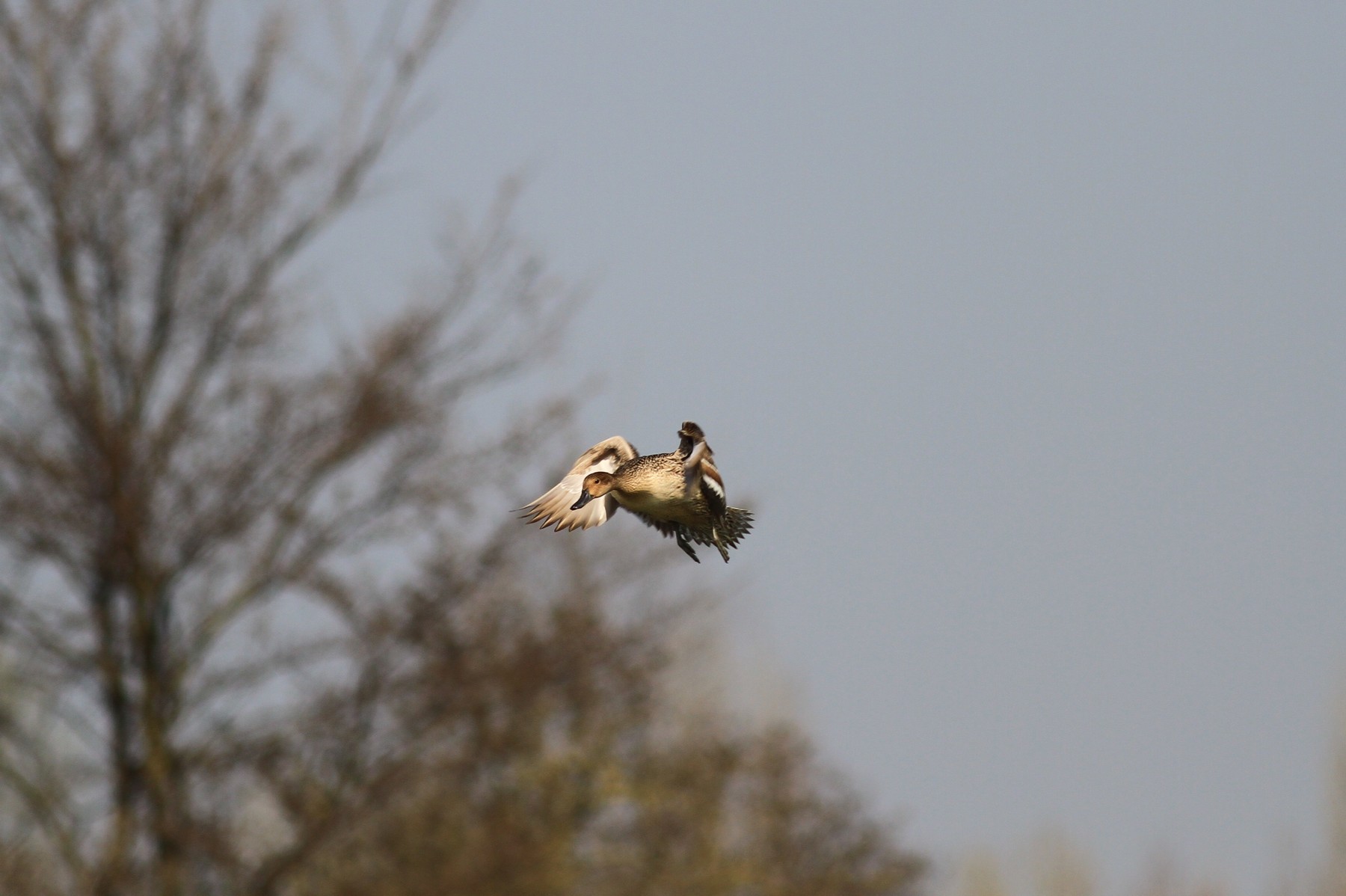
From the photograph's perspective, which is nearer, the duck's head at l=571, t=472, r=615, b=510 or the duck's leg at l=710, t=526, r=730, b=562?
the duck's head at l=571, t=472, r=615, b=510

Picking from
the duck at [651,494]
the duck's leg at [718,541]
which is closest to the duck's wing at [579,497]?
the duck at [651,494]

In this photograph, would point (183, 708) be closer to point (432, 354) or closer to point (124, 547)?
point (124, 547)

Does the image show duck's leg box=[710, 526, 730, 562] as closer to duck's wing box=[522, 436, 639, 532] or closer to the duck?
the duck

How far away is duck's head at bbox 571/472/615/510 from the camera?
1.78 metres

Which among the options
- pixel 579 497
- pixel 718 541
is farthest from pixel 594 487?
pixel 718 541

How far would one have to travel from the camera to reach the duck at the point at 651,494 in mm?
1788

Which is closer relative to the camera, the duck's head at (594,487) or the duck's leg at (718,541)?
the duck's head at (594,487)

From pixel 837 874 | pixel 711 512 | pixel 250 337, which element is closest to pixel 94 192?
pixel 250 337

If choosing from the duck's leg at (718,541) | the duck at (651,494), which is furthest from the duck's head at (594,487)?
the duck's leg at (718,541)

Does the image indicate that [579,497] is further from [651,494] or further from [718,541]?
[718,541]

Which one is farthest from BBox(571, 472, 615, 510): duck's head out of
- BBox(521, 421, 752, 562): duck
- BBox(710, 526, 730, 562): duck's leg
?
BBox(710, 526, 730, 562): duck's leg

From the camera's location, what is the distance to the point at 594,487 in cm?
181

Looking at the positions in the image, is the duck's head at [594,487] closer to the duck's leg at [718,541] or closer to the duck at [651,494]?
the duck at [651,494]

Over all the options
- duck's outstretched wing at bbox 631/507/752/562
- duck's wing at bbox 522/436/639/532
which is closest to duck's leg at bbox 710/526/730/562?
duck's outstretched wing at bbox 631/507/752/562
